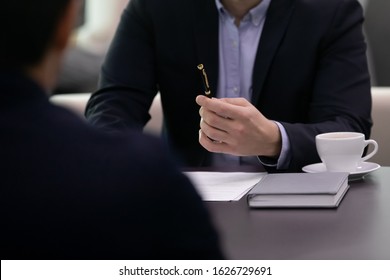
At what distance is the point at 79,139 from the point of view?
0.53 metres

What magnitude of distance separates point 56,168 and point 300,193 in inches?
23.2

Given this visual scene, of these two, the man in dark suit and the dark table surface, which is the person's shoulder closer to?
the dark table surface

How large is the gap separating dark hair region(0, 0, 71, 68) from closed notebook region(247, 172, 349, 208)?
1.94 ft

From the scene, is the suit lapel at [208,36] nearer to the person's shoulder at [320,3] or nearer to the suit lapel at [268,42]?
the suit lapel at [268,42]

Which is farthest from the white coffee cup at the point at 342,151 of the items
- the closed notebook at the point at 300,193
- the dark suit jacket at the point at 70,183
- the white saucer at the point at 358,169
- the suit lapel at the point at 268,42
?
the dark suit jacket at the point at 70,183

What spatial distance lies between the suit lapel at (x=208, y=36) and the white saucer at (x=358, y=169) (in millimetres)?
431

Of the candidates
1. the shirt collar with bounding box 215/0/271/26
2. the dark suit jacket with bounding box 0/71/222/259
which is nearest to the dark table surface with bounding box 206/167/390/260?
the dark suit jacket with bounding box 0/71/222/259

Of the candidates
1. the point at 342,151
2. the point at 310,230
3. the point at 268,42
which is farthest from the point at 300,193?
the point at 268,42

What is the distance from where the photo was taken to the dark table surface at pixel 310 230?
87 centimetres

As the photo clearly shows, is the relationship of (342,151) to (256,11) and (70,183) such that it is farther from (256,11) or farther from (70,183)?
(70,183)

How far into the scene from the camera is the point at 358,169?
4.17ft
